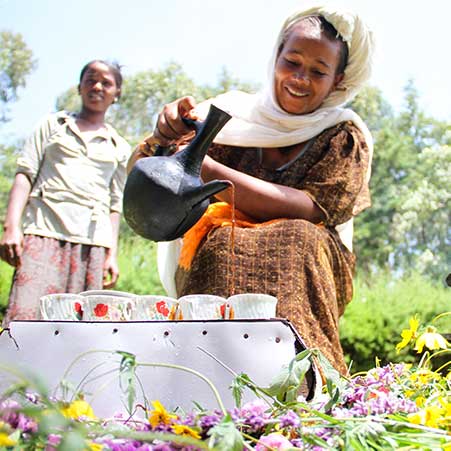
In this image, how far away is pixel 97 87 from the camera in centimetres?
356

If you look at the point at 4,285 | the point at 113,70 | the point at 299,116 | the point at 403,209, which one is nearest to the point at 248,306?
the point at 299,116

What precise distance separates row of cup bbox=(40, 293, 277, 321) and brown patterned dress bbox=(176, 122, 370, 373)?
1.76 feet

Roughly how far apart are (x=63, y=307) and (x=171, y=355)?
29cm

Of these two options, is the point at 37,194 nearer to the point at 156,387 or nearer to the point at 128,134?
the point at 156,387

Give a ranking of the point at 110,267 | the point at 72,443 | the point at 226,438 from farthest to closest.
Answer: the point at 110,267 < the point at 226,438 < the point at 72,443

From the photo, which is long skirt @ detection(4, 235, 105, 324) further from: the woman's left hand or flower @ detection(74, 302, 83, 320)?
flower @ detection(74, 302, 83, 320)

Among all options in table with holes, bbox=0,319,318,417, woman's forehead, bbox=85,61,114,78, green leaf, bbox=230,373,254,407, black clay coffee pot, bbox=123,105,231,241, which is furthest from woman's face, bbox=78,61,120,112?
green leaf, bbox=230,373,254,407

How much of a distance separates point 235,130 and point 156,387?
1.44 metres

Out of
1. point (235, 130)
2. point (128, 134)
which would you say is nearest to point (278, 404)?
point (235, 130)

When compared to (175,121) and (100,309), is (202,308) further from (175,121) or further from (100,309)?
(175,121)

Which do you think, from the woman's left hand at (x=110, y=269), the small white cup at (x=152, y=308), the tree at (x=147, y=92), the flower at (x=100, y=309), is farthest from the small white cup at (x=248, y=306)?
the tree at (x=147, y=92)

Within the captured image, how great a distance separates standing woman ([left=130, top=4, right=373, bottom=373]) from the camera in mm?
1895

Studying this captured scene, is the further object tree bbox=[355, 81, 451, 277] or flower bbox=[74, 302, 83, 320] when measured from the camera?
tree bbox=[355, 81, 451, 277]

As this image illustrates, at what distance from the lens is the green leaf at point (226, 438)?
0.66 m
